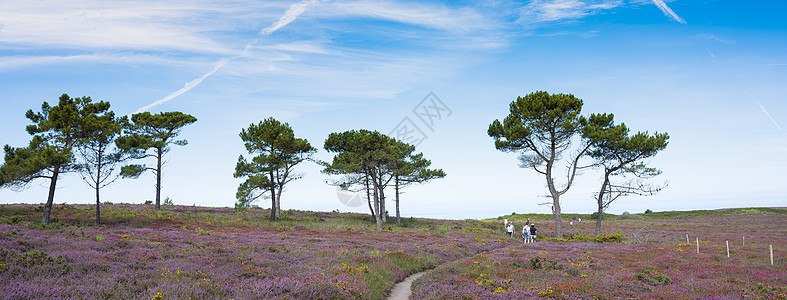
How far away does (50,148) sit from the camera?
2978 cm

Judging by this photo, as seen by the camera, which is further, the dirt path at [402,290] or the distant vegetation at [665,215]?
the distant vegetation at [665,215]

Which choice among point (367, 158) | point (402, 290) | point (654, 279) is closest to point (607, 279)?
point (654, 279)

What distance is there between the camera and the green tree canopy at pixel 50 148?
29.8 meters

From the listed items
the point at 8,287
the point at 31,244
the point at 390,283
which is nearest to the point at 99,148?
the point at 31,244

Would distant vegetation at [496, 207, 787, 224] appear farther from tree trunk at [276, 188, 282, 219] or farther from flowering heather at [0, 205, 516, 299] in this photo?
flowering heather at [0, 205, 516, 299]

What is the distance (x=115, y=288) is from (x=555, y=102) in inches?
1410

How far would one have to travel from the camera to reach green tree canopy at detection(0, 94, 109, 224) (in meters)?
29.8

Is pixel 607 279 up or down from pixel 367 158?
down

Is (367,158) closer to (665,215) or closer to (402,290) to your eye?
(402,290)

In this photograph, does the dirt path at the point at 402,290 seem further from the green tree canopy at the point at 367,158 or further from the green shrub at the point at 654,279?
the green tree canopy at the point at 367,158

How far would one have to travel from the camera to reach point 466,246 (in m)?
28.3

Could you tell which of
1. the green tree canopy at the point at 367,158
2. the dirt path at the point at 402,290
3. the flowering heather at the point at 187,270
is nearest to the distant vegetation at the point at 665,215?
the green tree canopy at the point at 367,158

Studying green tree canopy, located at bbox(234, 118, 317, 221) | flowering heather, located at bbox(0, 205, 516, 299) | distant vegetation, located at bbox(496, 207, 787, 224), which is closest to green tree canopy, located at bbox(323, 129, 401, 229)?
green tree canopy, located at bbox(234, 118, 317, 221)

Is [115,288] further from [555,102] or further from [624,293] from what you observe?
[555,102]
